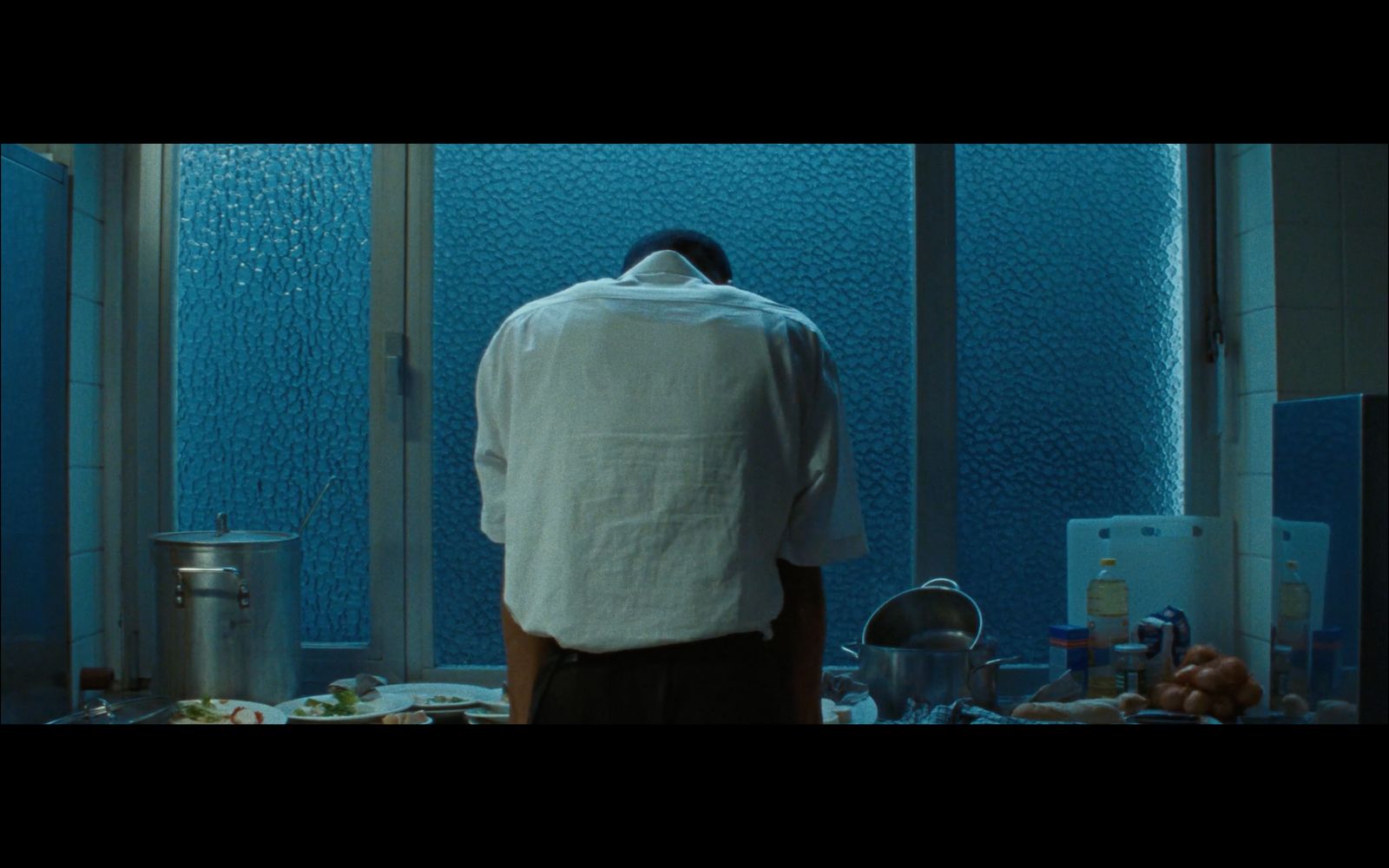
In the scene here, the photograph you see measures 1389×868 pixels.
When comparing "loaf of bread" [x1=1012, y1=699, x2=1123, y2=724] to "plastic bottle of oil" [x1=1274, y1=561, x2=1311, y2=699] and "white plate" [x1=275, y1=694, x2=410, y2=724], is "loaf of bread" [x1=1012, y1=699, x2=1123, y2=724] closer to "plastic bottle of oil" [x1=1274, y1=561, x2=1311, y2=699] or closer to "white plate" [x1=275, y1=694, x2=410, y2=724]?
"plastic bottle of oil" [x1=1274, y1=561, x2=1311, y2=699]

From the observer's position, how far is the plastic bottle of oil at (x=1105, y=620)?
4.75 ft

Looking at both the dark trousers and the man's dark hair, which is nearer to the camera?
the dark trousers

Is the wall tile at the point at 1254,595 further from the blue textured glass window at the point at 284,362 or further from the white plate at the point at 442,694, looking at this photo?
the blue textured glass window at the point at 284,362

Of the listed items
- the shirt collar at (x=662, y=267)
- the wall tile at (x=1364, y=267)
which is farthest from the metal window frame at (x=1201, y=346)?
the shirt collar at (x=662, y=267)

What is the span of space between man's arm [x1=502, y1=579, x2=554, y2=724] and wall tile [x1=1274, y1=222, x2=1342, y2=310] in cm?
116

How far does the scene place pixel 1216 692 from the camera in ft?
4.38

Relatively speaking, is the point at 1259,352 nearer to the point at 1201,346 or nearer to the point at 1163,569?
the point at 1201,346

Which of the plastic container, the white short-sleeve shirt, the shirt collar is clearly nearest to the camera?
the white short-sleeve shirt

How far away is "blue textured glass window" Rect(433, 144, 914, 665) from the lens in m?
1.57

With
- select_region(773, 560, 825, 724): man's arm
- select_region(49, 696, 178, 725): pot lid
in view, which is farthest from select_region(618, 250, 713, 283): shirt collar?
select_region(49, 696, 178, 725): pot lid

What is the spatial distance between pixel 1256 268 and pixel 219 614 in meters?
1.50

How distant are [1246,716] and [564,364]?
0.99 m

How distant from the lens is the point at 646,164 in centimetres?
157

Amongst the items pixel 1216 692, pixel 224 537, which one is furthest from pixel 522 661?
pixel 1216 692
